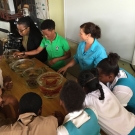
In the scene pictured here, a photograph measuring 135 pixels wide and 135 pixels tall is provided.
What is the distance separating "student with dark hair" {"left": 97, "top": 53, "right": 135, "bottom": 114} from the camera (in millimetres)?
1163

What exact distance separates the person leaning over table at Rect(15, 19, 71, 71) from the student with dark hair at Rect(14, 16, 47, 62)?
9 centimetres

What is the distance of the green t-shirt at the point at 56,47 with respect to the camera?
1858mm

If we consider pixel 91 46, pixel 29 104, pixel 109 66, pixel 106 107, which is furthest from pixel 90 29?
pixel 29 104

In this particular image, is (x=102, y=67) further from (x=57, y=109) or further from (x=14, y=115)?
(x=14, y=115)

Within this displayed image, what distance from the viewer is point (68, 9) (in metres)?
2.28

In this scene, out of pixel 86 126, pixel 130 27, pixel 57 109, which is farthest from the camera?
pixel 130 27

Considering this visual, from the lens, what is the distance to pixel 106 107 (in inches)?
40.3

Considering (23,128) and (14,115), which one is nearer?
(23,128)

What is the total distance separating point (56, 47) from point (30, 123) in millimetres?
1178

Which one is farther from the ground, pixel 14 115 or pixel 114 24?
pixel 114 24

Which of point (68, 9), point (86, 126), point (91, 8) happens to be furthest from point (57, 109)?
point (68, 9)

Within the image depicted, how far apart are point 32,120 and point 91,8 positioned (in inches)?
60.3

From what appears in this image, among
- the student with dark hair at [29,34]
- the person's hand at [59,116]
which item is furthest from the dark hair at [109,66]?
the student with dark hair at [29,34]

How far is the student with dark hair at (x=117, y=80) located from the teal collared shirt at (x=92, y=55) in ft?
0.98
